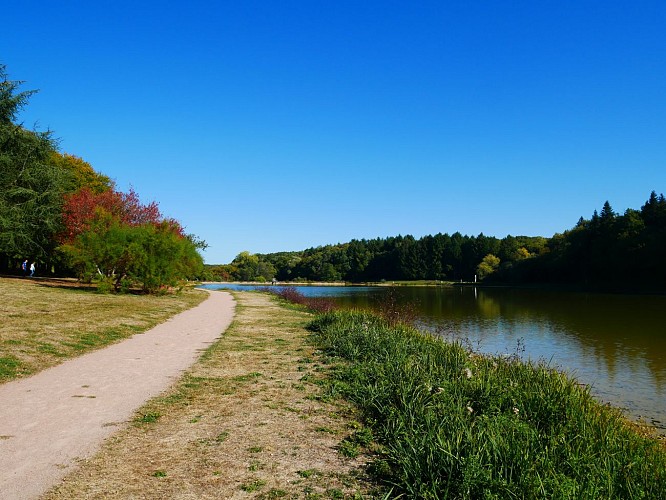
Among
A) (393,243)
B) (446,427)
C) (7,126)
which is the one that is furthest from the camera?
(393,243)

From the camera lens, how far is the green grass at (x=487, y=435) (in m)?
4.45

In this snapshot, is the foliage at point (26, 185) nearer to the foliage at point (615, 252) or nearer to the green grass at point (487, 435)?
the green grass at point (487, 435)

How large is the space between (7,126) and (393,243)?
427 ft

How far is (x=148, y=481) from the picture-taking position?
4.84 metres

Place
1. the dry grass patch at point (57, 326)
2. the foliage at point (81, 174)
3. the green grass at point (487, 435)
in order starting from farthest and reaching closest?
the foliage at point (81, 174), the dry grass patch at point (57, 326), the green grass at point (487, 435)

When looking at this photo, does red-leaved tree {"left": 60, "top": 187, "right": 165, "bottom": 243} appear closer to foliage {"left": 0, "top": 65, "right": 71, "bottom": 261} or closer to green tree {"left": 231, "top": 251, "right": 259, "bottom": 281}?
foliage {"left": 0, "top": 65, "right": 71, "bottom": 261}

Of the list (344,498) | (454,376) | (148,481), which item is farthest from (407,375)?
(148,481)

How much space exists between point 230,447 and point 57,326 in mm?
11244

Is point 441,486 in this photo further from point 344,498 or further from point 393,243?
point 393,243

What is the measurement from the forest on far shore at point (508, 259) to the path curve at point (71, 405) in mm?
69822

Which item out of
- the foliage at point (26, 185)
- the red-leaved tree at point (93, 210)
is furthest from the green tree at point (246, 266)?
the foliage at point (26, 185)

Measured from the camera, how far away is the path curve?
5005 mm

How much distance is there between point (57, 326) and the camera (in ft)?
47.2

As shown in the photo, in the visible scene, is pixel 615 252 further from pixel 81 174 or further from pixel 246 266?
pixel 246 266
